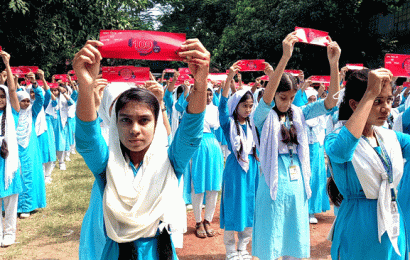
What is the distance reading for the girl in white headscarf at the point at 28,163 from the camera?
18.5 feet

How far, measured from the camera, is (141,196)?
1.82 metres

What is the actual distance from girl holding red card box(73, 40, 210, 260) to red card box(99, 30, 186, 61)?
2.0 inches

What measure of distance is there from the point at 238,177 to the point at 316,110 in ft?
4.57

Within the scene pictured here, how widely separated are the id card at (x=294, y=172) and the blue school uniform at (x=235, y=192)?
1.16 metres

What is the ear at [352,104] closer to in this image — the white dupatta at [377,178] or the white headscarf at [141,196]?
the white dupatta at [377,178]

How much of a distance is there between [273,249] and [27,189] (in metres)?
4.36

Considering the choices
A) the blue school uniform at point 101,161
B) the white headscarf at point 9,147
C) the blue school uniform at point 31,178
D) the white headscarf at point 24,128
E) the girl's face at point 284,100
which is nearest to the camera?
the blue school uniform at point 101,161

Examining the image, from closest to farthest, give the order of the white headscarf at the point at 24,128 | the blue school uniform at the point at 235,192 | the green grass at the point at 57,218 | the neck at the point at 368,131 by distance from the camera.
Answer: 1. the neck at the point at 368,131
2. the blue school uniform at the point at 235,192
3. the green grass at the point at 57,218
4. the white headscarf at the point at 24,128

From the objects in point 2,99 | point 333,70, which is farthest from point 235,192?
point 2,99

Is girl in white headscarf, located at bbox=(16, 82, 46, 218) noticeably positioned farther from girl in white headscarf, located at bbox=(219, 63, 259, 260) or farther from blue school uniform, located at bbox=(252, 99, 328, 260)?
blue school uniform, located at bbox=(252, 99, 328, 260)

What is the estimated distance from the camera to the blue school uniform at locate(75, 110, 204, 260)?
5.66 feet

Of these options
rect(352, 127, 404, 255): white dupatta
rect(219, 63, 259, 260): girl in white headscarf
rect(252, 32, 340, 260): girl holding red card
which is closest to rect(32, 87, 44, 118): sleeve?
rect(219, 63, 259, 260): girl in white headscarf

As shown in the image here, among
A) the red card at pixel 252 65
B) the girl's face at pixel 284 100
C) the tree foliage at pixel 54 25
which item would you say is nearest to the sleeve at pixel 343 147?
the girl's face at pixel 284 100

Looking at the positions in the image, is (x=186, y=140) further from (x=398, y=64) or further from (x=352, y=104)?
(x=398, y=64)
